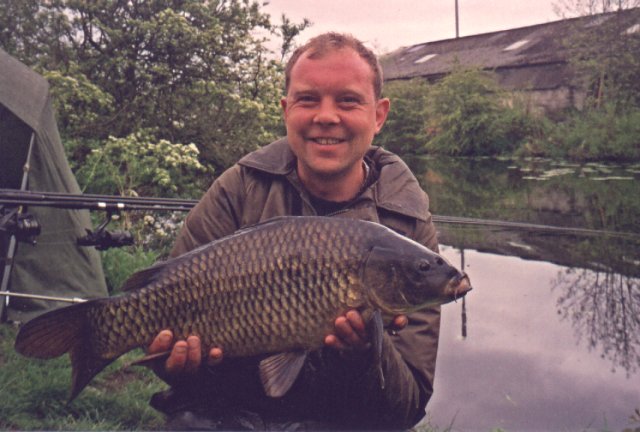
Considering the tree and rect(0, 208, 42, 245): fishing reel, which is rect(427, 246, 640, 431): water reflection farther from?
the tree

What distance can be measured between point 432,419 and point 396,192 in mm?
2092

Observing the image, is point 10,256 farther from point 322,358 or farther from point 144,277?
point 322,358

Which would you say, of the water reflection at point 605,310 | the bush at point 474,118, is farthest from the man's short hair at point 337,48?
the bush at point 474,118

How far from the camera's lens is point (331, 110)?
2322mm

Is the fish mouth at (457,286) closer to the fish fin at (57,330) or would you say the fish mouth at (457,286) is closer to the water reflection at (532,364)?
the fish fin at (57,330)

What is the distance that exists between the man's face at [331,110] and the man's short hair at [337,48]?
0.02 metres

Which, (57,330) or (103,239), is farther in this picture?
(103,239)

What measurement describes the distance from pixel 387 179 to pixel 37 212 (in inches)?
115

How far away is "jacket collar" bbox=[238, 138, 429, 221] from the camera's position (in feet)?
7.89

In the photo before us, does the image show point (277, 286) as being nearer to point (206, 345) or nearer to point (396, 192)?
point (206, 345)

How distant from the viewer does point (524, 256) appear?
805cm

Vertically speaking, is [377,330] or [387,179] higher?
[387,179]

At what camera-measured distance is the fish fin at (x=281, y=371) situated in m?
1.90

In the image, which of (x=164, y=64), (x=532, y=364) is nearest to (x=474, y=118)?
(x=164, y=64)
